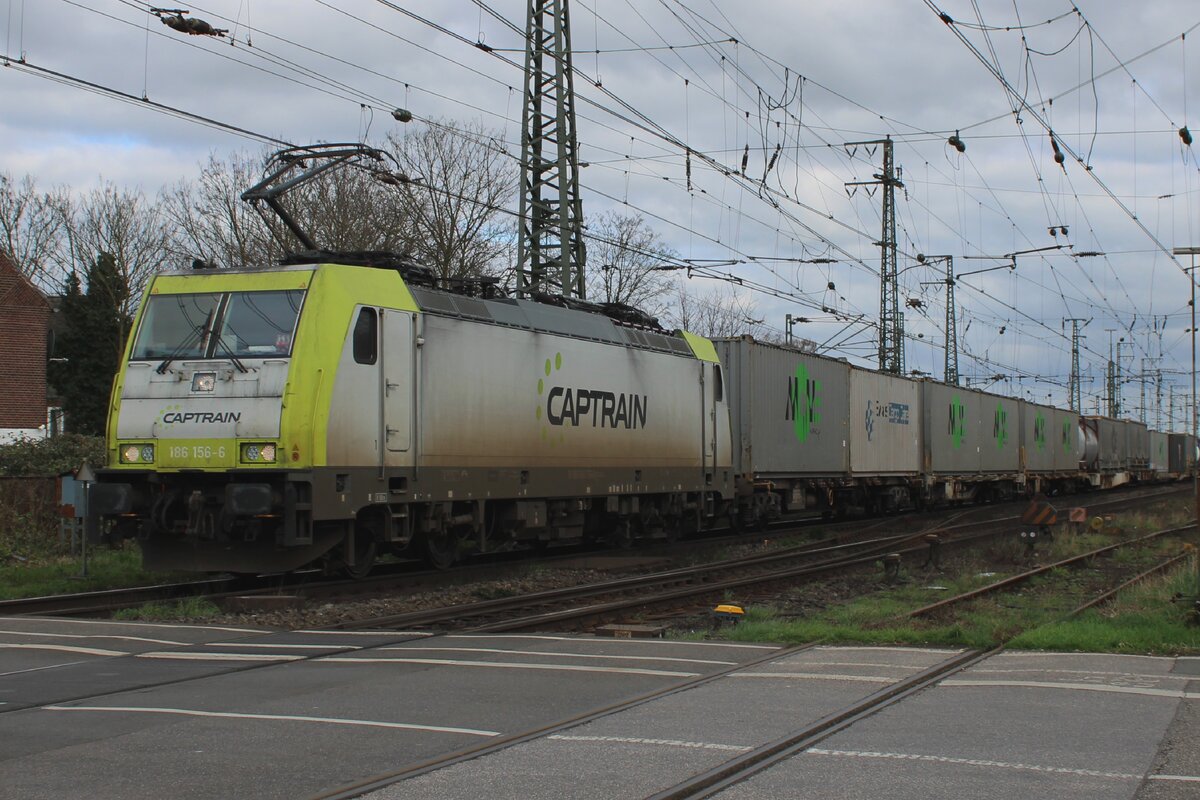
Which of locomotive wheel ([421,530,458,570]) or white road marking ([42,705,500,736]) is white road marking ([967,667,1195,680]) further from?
locomotive wheel ([421,530,458,570])

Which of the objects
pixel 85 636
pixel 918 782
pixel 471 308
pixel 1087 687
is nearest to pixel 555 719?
pixel 918 782

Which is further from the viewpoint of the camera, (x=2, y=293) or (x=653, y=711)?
(x=2, y=293)

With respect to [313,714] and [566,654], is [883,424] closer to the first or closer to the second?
[566,654]

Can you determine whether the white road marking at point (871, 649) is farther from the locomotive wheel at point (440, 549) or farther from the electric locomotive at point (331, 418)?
the locomotive wheel at point (440, 549)

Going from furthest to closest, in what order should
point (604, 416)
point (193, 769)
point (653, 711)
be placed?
point (604, 416) < point (653, 711) < point (193, 769)

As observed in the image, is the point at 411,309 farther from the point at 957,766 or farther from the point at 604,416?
the point at 957,766

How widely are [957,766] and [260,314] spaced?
9.73 meters

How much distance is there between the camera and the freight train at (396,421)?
1290 centimetres

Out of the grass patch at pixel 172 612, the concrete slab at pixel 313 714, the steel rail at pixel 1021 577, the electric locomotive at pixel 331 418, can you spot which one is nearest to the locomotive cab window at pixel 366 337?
the electric locomotive at pixel 331 418

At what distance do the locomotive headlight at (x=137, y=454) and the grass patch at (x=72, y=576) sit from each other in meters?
2.08

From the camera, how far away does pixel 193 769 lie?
581cm

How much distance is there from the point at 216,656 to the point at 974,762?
20.0ft

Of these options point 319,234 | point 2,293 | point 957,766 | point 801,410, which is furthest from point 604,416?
point 2,293

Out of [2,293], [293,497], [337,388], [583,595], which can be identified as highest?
[2,293]
